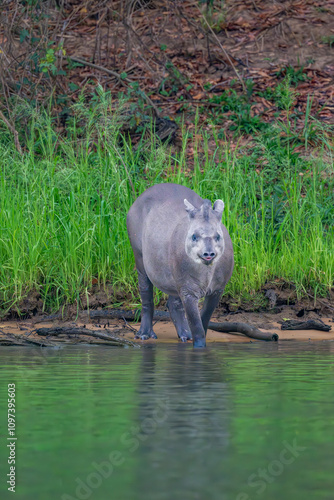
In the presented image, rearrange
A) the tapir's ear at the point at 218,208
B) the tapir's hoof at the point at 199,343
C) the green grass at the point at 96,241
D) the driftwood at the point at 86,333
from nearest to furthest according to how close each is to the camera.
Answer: the tapir's ear at the point at 218,208
the tapir's hoof at the point at 199,343
the driftwood at the point at 86,333
the green grass at the point at 96,241

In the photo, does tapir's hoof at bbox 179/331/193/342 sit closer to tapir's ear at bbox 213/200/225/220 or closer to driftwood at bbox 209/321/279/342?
driftwood at bbox 209/321/279/342

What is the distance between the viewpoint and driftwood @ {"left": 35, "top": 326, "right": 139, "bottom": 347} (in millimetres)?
7117

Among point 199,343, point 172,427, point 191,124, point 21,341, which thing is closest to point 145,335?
point 199,343

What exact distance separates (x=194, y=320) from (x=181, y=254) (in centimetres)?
55

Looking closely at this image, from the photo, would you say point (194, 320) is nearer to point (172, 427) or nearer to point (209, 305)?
point (209, 305)

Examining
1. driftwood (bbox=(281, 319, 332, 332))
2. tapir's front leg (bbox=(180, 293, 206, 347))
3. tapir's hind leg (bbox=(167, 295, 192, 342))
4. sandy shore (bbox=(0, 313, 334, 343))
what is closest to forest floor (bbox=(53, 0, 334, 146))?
sandy shore (bbox=(0, 313, 334, 343))

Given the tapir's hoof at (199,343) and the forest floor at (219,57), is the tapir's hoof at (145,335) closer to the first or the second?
the tapir's hoof at (199,343)

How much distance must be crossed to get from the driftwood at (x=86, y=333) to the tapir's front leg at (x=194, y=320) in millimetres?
504

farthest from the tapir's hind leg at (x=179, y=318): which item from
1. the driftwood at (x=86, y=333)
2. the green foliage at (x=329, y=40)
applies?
the green foliage at (x=329, y=40)

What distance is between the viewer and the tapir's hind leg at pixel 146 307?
25.6 ft

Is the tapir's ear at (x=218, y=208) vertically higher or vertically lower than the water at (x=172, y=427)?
higher

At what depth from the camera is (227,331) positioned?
782cm

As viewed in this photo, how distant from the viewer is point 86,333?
7344 millimetres

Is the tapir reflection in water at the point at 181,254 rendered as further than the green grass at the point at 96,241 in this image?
No
